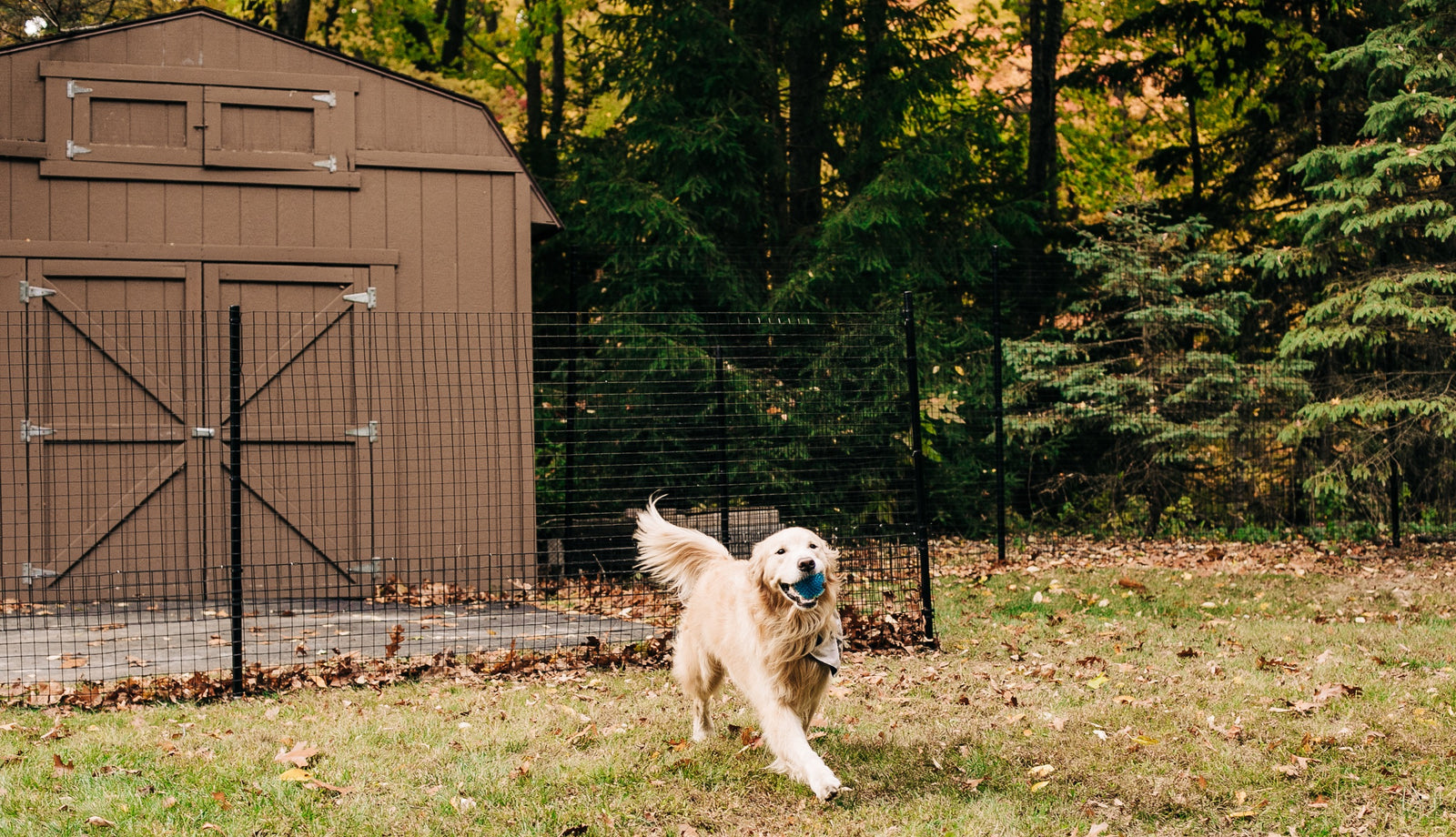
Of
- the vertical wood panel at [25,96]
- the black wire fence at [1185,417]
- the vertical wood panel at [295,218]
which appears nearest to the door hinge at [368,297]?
the vertical wood panel at [295,218]

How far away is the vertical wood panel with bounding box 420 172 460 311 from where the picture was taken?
8.74 m

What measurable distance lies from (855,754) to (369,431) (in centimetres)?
538

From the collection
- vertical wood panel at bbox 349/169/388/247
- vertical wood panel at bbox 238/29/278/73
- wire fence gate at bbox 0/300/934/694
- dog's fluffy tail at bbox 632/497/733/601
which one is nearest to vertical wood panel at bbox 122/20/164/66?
vertical wood panel at bbox 238/29/278/73

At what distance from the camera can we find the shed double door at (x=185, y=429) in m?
7.93

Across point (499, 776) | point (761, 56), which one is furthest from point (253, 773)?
point (761, 56)

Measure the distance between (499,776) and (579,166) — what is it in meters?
8.95

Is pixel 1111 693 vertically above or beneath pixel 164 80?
beneath

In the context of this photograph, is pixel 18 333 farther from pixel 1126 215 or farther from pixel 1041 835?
pixel 1126 215

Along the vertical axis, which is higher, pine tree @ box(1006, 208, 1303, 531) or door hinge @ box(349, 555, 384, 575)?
pine tree @ box(1006, 208, 1303, 531)

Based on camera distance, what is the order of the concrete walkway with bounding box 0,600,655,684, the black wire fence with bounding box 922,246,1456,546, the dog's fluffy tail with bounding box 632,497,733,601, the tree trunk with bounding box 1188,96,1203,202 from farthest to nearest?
the tree trunk with bounding box 1188,96,1203,202 < the black wire fence with bounding box 922,246,1456,546 < the concrete walkway with bounding box 0,600,655,684 < the dog's fluffy tail with bounding box 632,497,733,601

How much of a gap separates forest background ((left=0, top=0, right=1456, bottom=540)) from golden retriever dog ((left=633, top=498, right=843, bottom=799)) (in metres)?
5.35

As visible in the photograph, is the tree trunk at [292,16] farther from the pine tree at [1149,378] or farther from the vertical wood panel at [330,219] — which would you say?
the pine tree at [1149,378]

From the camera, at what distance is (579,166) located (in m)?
12.0

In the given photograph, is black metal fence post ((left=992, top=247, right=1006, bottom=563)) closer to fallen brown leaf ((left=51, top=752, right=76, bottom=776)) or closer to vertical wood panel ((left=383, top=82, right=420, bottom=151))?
vertical wood panel ((left=383, top=82, right=420, bottom=151))
